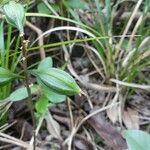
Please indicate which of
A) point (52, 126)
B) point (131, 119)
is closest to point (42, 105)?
point (52, 126)

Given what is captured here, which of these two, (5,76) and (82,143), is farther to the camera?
(82,143)

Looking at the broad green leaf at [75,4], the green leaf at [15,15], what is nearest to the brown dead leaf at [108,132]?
the broad green leaf at [75,4]

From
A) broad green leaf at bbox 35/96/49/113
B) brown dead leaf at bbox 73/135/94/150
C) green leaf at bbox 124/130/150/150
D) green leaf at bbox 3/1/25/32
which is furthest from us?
brown dead leaf at bbox 73/135/94/150

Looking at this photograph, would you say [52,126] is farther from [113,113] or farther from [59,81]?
[59,81]

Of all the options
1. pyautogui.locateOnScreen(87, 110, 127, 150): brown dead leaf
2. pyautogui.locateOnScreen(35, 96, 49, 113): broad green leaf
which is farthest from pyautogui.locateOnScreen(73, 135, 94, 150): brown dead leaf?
pyautogui.locateOnScreen(35, 96, 49, 113): broad green leaf

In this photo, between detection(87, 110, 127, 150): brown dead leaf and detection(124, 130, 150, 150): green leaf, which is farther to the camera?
detection(87, 110, 127, 150): brown dead leaf

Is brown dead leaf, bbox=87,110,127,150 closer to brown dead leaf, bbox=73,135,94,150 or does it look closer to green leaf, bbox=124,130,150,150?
brown dead leaf, bbox=73,135,94,150
